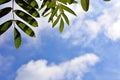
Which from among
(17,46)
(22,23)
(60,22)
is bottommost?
(17,46)

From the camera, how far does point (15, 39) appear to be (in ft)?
8.78

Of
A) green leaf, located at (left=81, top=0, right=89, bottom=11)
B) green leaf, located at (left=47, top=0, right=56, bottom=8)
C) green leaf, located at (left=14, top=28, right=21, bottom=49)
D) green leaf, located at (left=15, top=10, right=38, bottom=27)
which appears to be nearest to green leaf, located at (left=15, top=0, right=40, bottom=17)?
green leaf, located at (left=15, top=10, right=38, bottom=27)

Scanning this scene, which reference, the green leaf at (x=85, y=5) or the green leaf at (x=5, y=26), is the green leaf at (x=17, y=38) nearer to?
the green leaf at (x=5, y=26)

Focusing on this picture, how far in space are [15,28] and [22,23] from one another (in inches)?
4.2

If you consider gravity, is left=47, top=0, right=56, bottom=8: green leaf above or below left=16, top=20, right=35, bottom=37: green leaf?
above

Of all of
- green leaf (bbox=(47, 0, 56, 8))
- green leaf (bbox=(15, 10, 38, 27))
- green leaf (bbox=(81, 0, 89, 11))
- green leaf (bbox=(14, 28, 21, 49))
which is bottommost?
green leaf (bbox=(81, 0, 89, 11))

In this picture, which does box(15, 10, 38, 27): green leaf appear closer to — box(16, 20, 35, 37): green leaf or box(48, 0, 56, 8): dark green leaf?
box(16, 20, 35, 37): green leaf

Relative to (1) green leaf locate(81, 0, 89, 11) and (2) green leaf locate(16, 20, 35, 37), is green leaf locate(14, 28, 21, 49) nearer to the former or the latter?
(2) green leaf locate(16, 20, 35, 37)

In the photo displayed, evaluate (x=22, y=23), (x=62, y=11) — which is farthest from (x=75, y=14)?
(x=22, y=23)

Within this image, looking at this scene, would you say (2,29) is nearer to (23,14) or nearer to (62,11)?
(23,14)

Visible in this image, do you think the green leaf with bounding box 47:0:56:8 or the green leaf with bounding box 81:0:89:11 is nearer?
the green leaf with bounding box 81:0:89:11

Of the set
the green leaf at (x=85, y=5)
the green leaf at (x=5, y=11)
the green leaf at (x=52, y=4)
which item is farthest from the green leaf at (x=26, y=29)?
the green leaf at (x=85, y=5)

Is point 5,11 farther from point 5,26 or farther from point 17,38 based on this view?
point 17,38

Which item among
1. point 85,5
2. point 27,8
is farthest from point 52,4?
point 85,5
